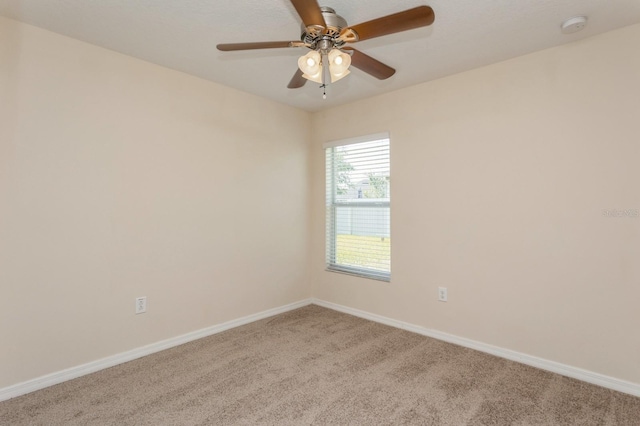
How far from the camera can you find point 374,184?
3463 mm

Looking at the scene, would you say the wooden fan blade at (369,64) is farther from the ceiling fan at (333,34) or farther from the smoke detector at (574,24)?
the smoke detector at (574,24)

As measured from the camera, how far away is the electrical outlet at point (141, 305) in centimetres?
260

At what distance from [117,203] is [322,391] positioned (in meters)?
2.03

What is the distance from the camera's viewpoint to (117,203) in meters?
2.49

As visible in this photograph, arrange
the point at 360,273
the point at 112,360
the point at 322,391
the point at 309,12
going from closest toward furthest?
the point at 309,12 → the point at 322,391 → the point at 112,360 → the point at 360,273

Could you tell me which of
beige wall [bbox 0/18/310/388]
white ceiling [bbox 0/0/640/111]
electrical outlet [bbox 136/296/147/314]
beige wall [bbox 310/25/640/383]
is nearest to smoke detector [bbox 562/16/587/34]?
white ceiling [bbox 0/0/640/111]

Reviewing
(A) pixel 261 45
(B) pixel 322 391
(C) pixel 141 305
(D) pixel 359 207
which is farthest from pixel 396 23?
(C) pixel 141 305

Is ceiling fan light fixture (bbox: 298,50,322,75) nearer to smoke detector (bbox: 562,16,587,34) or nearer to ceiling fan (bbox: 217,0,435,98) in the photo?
ceiling fan (bbox: 217,0,435,98)

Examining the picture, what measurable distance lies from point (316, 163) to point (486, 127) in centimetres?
196

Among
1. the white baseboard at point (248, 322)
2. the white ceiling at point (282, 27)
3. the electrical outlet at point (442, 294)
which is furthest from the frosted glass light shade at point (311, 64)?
the white baseboard at point (248, 322)

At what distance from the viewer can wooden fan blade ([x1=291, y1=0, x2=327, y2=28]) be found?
1404 millimetres

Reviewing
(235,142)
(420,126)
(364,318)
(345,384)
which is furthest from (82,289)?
(420,126)

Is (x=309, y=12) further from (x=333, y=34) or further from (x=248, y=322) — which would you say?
(x=248, y=322)

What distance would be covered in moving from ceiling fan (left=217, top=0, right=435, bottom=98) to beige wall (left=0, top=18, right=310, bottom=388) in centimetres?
126
